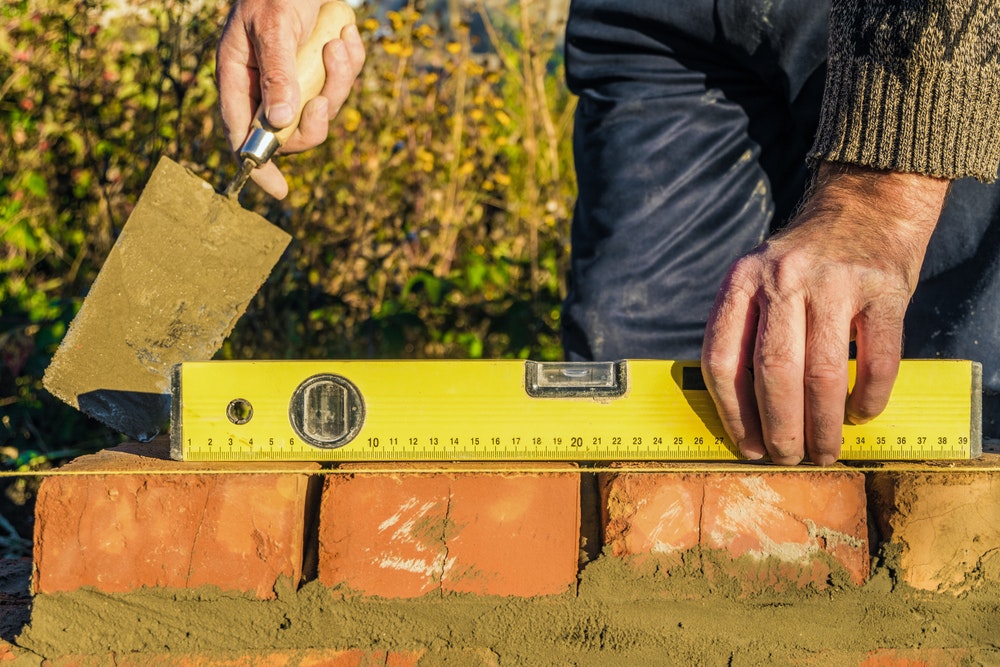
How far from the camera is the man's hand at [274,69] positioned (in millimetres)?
2203

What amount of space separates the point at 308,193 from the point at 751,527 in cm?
311

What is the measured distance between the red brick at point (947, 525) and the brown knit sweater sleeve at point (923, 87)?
23.3 inches

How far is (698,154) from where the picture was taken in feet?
9.45

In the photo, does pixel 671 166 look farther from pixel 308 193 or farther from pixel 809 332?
pixel 308 193

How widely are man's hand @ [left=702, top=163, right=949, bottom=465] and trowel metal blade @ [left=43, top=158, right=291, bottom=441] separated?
1122 mm

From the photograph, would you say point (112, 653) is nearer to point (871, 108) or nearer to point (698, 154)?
point (871, 108)

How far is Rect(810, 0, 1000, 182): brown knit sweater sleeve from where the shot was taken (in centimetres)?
184

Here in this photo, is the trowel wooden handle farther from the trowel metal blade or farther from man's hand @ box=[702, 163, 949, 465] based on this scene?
man's hand @ box=[702, 163, 949, 465]

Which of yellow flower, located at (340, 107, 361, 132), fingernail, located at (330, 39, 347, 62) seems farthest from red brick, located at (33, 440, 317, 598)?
yellow flower, located at (340, 107, 361, 132)

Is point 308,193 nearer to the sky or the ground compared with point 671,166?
nearer to the ground

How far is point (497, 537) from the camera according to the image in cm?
179

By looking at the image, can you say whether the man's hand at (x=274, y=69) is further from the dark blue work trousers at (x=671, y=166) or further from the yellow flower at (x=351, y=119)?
the yellow flower at (x=351, y=119)

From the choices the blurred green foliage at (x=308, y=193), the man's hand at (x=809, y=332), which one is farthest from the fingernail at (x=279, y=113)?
the blurred green foliage at (x=308, y=193)

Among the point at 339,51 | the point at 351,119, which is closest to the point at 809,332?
the point at 339,51
